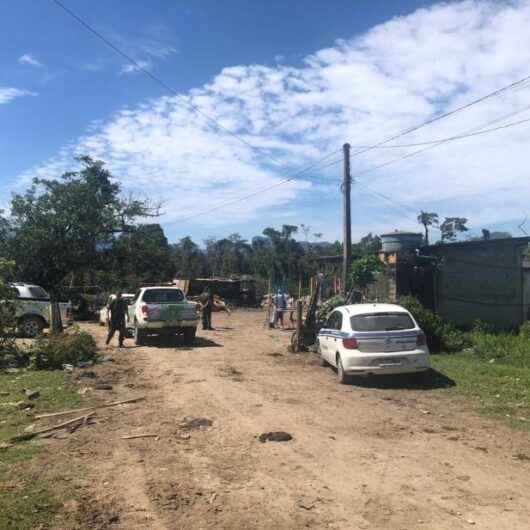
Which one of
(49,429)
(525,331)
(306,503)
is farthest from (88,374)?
(525,331)

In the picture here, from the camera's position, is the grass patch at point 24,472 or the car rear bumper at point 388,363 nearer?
the grass patch at point 24,472

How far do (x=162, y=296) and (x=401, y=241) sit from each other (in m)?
8.51

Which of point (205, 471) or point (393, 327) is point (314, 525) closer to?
point (205, 471)

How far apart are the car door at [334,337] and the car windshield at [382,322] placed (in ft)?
1.62

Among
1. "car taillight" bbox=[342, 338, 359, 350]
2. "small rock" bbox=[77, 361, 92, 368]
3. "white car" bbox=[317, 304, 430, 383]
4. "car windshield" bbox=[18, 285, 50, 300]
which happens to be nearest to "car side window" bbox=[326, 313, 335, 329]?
"white car" bbox=[317, 304, 430, 383]

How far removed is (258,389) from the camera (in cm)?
1098

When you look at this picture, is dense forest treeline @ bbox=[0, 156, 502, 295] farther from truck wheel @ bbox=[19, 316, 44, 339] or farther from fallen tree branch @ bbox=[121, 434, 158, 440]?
fallen tree branch @ bbox=[121, 434, 158, 440]

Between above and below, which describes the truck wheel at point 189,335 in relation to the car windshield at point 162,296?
below

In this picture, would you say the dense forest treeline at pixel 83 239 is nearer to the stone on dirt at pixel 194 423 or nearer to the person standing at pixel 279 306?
the person standing at pixel 279 306

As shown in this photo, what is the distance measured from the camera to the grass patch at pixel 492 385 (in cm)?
895

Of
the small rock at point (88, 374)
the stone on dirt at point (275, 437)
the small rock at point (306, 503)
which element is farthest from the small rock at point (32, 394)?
the small rock at point (306, 503)

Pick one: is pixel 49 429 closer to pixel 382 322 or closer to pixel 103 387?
pixel 103 387

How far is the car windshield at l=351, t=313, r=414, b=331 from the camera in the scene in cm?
1152

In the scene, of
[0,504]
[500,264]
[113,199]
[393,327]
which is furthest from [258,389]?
[113,199]
